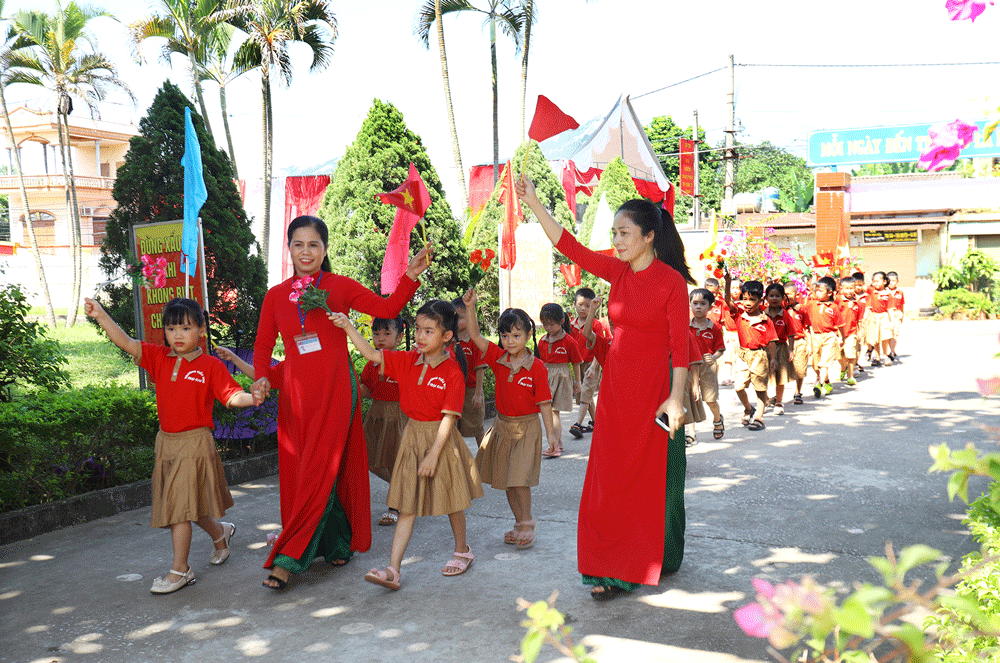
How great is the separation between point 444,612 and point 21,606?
81.7 inches

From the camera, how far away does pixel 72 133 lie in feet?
121

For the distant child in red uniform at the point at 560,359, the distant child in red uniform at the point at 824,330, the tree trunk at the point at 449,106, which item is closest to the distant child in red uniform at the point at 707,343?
the distant child in red uniform at the point at 560,359

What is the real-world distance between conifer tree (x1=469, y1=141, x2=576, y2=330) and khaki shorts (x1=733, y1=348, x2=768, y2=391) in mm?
6685

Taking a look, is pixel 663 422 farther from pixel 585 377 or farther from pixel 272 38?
pixel 272 38

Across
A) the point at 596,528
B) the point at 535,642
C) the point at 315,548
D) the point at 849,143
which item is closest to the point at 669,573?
the point at 596,528

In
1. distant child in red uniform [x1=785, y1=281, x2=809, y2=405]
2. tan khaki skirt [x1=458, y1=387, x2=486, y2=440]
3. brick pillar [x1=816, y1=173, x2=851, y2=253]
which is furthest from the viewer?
brick pillar [x1=816, y1=173, x2=851, y2=253]

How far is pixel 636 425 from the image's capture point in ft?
13.2

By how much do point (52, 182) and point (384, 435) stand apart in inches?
1478

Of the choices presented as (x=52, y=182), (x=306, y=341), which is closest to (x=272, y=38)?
(x=306, y=341)

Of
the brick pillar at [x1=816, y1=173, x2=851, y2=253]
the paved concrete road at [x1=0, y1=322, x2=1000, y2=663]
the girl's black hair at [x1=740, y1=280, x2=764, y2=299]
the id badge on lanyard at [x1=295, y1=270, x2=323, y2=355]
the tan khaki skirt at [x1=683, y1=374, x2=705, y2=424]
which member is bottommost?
the paved concrete road at [x1=0, y1=322, x2=1000, y2=663]

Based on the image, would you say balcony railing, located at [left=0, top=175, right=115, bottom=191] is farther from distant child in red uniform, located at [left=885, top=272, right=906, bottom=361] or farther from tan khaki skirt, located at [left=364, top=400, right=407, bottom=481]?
tan khaki skirt, located at [left=364, top=400, right=407, bottom=481]

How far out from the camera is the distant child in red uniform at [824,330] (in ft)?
36.7

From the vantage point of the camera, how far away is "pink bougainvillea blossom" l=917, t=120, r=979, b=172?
1.71 meters

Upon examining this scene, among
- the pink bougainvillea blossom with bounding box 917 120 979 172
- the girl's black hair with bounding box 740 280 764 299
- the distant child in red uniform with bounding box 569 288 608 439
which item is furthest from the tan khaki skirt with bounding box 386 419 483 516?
the girl's black hair with bounding box 740 280 764 299
